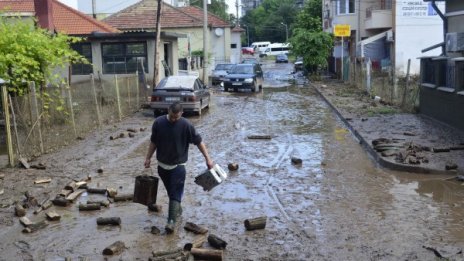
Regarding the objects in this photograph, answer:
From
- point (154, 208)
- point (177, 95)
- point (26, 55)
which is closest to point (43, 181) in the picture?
point (154, 208)

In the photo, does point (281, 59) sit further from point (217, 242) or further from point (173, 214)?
point (217, 242)

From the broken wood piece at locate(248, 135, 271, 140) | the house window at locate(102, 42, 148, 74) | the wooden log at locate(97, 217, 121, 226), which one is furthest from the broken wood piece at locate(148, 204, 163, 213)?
the house window at locate(102, 42, 148, 74)

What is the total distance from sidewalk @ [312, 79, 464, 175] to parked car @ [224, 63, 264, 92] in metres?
11.2

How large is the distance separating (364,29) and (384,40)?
4.81m

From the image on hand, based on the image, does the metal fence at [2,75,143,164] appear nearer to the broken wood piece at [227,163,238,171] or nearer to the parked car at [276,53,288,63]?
the broken wood piece at [227,163,238,171]

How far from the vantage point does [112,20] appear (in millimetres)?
48375

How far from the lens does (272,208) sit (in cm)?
835

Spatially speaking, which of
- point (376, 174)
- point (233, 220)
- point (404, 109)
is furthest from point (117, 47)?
point (233, 220)

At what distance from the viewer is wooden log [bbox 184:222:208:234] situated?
279 inches

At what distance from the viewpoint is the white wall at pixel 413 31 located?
36.4 meters

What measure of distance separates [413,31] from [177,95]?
22.0 metres

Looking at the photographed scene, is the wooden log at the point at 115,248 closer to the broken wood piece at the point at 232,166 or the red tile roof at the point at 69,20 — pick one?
A: the broken wood piece at the point at 232,166

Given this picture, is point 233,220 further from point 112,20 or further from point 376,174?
point 112,20

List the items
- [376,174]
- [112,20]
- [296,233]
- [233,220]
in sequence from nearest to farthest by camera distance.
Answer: [296,233] → [233,220] → [376,174] → [112,20]
